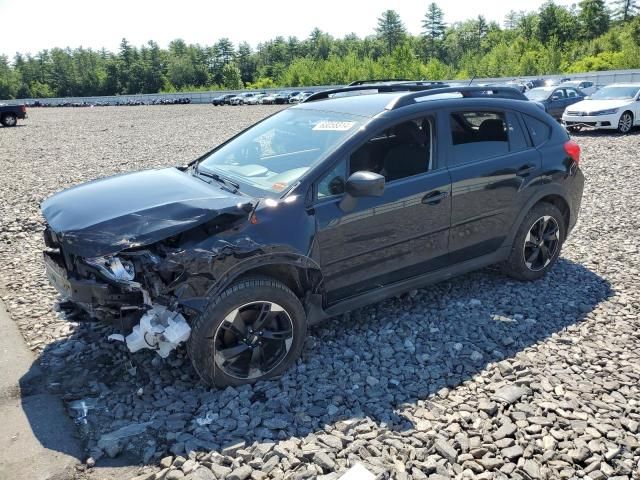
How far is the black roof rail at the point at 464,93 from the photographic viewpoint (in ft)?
14.3

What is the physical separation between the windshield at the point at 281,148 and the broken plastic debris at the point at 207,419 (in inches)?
60.9

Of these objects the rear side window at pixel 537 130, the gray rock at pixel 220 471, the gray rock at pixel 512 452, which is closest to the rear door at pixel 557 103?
the rear side window at pixel 537 130

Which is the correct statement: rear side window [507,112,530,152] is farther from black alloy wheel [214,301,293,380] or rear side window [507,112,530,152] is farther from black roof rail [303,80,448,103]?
black alloy wheel [214,301,293,380]

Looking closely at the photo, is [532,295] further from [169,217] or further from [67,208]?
[67,208]

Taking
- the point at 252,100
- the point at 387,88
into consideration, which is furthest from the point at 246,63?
the point at 387,88

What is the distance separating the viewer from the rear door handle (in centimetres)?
491

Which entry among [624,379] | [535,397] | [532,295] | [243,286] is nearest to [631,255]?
[532,295]

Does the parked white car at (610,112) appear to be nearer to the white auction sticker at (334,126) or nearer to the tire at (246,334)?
the white auction sticker at (334,126)

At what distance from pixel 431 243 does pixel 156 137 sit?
60.7 ft

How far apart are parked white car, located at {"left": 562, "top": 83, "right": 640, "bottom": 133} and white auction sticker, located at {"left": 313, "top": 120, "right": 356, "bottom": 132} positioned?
1456 cm

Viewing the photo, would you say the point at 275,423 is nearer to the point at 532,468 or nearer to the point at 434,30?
the point at 532,468

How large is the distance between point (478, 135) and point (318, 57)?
13027 centimetres

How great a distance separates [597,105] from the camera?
16797 millimetres

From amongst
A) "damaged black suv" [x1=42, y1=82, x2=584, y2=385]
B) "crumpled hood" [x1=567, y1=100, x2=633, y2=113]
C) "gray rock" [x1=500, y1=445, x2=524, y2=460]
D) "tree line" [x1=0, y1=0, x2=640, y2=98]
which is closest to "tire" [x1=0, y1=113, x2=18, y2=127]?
"crumpled hood" [x1=567, y1=100, x2=633, y2=113]
